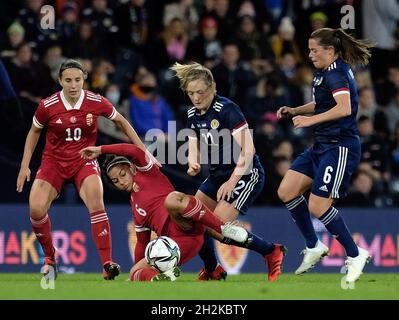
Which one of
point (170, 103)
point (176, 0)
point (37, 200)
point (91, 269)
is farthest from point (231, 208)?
point (176, 0)

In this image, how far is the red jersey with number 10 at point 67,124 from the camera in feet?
39.4

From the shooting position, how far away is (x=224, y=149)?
11734 millimetres

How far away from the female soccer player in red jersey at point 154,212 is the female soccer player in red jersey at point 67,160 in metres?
0.32

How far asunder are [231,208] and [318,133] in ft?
3.73

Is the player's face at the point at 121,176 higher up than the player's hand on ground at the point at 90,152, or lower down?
lower down

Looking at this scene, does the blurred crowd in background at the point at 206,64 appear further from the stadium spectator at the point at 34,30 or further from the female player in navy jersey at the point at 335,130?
the female player in navy jersey at the point at 335,130

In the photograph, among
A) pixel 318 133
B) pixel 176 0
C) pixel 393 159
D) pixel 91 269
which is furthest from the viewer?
pixel 176 0

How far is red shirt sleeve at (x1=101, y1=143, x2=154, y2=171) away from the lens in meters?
11.3

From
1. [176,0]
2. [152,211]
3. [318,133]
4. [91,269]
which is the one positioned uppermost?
[176,0]

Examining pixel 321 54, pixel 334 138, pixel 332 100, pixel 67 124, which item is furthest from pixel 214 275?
pixel 321 54

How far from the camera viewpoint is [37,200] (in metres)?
11.8

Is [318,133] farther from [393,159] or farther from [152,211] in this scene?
[393,159]

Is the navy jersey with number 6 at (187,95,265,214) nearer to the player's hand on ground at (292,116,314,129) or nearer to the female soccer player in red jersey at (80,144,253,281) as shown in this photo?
the female soccer player in red jersey at (80,144,253,281)

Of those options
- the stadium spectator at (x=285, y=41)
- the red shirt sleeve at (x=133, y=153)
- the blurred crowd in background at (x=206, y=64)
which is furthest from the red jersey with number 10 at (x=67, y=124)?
the stadium spectator at (x=285, y=41)
